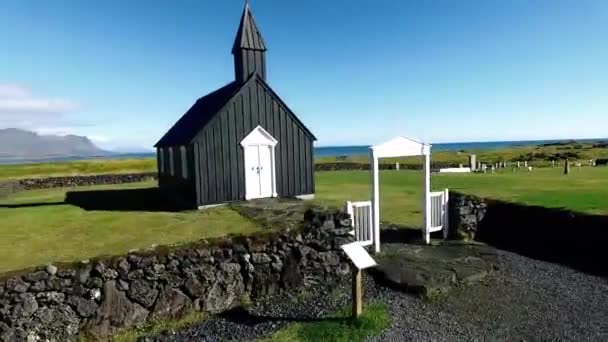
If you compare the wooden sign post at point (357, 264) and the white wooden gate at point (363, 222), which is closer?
the wooden sign post at point (357, 264)

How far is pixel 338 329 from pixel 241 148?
10.9m

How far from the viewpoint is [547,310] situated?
864 cm

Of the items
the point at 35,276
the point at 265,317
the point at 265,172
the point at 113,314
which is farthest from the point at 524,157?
the point at 35,276

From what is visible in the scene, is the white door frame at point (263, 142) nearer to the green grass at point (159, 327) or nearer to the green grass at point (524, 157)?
the green grass at point (159, 327)

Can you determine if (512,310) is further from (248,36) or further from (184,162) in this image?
(248,36)

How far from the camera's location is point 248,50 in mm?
18516

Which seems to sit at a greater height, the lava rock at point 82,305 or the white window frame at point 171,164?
the white window frame at point 171,164

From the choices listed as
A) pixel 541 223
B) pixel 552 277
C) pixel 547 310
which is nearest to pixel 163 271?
pixel 547 310

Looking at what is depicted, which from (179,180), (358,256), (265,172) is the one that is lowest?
(358,256)

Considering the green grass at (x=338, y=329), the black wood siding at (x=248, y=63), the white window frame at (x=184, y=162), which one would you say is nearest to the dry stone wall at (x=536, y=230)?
the green grass at (x=338, y=329)

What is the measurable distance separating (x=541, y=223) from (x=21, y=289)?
15517 millimetres

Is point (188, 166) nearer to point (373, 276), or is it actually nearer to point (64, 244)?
point (64, 244)

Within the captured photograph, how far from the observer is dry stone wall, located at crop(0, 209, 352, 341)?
300 inches

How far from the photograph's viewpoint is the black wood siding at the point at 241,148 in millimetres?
16453
